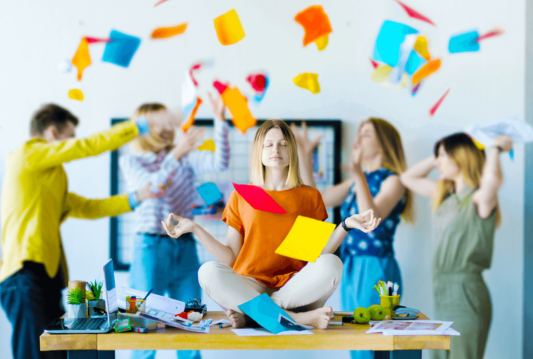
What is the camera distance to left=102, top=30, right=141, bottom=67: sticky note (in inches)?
84.9

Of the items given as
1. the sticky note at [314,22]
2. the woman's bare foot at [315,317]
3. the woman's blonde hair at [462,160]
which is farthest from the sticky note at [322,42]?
the woman's bare foot at [315,317]

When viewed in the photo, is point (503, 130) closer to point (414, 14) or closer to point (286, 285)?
point (414, 14)

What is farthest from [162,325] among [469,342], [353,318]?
[469,342]

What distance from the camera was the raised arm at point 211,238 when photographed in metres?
1.27

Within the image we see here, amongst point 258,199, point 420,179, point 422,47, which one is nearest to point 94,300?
point 258,199

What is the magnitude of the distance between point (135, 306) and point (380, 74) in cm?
153

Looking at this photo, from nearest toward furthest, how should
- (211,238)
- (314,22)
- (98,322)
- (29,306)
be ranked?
(98,322), (211,238), (29,306), (314,22)

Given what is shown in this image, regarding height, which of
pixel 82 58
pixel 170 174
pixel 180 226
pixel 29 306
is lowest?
pixel 29 306

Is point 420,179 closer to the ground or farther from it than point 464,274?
farther from it

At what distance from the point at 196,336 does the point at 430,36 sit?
69.2 inches

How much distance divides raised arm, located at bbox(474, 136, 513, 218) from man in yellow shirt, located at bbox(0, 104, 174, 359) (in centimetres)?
144

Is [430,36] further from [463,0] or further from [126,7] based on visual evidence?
[126,7]

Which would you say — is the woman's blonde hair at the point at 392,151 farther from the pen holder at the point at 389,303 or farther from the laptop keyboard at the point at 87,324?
the laptop keyboard at the point at 87,324

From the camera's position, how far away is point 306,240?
4.00 feet
